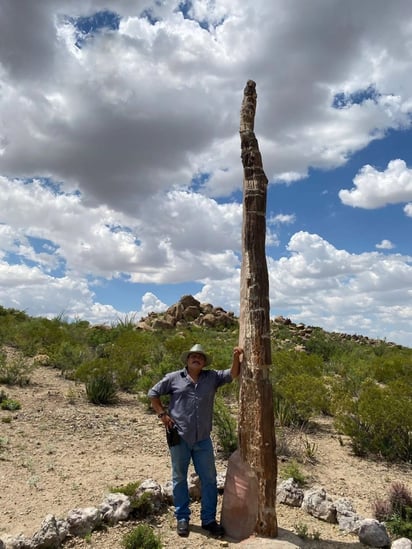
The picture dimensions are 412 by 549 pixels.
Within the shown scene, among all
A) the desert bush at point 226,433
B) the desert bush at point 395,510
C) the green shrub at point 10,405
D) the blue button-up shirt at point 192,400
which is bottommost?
the desert bush at point 395,510

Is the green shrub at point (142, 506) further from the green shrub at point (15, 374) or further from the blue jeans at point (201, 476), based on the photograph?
the green shrub at point (15, 374)

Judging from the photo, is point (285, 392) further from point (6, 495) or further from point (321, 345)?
point (321, 345)

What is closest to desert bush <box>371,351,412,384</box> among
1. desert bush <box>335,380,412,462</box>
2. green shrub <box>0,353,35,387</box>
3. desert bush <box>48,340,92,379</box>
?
desert bush <box>335,380,412,462</box>

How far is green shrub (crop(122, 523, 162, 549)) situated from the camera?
5.52 meters

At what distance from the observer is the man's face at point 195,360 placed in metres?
6.23

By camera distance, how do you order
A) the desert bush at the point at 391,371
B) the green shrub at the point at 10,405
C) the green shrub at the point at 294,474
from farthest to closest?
the desert bush at the point at 391,371 → the green shrub at the point at 10,405 → the green shrub at the point at 294,474

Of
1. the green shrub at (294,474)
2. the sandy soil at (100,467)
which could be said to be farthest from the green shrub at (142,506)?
the green shrub at (294,474)

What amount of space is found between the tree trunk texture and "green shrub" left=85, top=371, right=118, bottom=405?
264 inches

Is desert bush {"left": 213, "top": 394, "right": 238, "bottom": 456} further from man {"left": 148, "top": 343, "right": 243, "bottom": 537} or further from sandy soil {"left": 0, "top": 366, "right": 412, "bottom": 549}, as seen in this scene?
man {"left": 148, "top": 343, "right": 243, "bottom": 537}

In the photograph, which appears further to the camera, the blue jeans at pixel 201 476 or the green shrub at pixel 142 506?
the green shrub at pixel 142 506

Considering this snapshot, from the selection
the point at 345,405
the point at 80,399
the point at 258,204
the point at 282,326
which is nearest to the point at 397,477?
the point at 345,405

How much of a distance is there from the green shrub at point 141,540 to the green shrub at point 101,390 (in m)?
6.64

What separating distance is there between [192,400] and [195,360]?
1.53 feet

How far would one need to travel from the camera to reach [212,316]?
35.3 m
